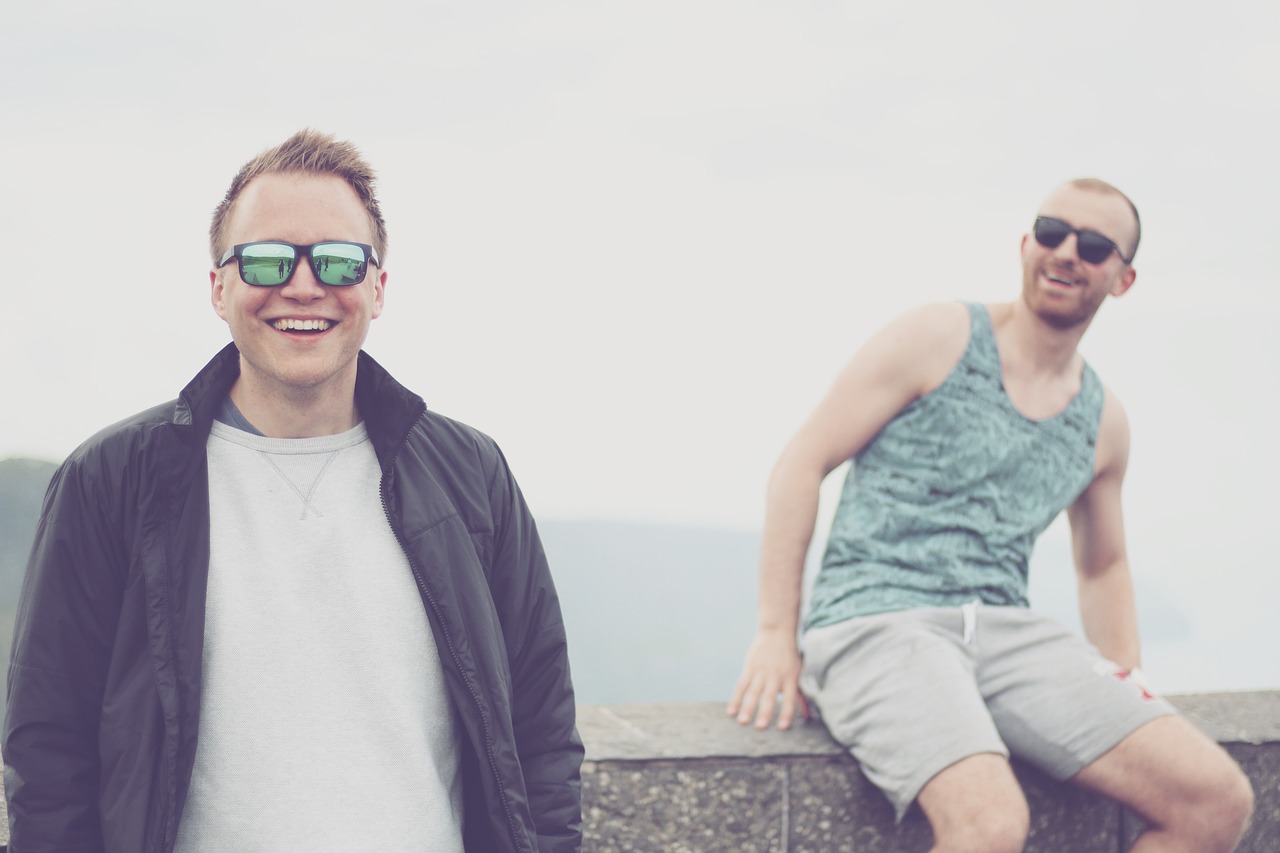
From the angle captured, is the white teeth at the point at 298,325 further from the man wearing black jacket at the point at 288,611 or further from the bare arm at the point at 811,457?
the bare arm at the point at 811,457

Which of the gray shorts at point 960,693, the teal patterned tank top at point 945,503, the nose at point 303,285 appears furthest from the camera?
the teal patterned tank top at point 945,503

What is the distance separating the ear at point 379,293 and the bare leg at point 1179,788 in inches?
83.5

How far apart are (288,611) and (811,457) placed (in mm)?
1746

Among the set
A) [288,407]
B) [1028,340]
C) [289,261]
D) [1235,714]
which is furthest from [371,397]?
[1235,714]

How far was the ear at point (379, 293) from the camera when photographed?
2049 mm

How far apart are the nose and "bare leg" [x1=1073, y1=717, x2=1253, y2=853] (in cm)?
225

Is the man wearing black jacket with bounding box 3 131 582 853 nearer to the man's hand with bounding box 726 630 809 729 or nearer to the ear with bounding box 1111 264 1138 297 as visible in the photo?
the man's hand with bounding box 726 630 809 729

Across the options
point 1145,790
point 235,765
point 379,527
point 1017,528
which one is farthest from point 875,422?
point 235,765

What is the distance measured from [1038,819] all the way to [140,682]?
2470mm

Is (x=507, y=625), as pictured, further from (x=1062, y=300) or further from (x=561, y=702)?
(x=1062, y=300)

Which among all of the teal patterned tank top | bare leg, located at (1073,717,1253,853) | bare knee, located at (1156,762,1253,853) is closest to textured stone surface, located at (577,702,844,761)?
the teal patterned tank top

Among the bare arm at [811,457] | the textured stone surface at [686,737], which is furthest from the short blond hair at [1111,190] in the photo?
the textured stone surface at [686,737]

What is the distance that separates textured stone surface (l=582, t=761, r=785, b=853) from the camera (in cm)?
312

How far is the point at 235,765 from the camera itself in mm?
1835
